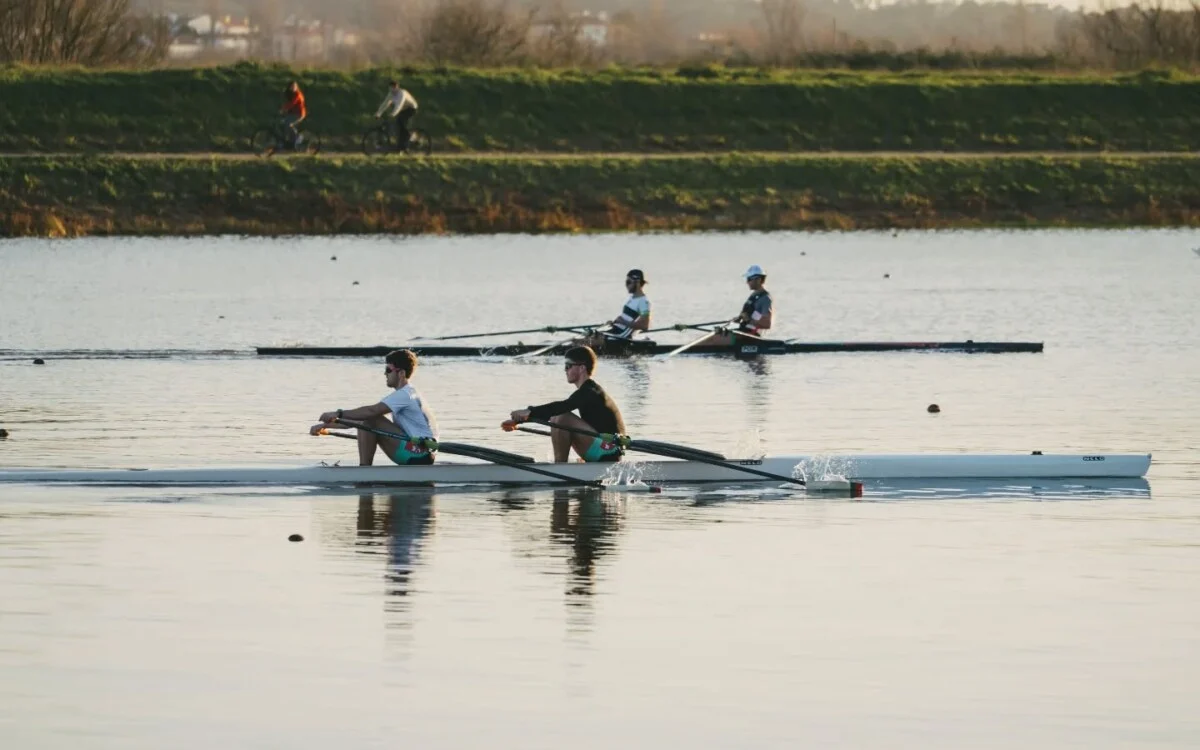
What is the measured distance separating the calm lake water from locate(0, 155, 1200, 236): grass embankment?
32033 millimetres

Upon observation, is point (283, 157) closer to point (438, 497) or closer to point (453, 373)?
point (453, 373)

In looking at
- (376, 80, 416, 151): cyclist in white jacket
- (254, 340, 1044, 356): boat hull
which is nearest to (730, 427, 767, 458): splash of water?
(254, 340, 1044, 356): boat hull

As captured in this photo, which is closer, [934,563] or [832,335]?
[934,563]

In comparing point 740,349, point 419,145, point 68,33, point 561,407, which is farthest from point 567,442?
point 68,33

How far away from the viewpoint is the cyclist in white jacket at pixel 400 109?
67.8 metres

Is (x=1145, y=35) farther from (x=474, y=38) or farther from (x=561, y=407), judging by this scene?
(x=561, y=407)

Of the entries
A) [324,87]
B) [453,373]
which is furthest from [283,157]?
[453,373]

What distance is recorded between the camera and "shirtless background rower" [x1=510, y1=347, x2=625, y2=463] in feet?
68.9

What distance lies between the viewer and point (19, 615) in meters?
15.8

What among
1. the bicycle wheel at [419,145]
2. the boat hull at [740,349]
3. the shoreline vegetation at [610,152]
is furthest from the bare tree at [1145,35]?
the boat hull at [740,349]

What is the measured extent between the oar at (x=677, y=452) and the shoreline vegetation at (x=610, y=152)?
156ft

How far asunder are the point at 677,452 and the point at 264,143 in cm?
5669

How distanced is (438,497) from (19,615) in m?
5.97

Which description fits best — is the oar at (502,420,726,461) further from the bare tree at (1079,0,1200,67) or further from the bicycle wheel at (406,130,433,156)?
the bare tree at (1079,0,1200,67)
